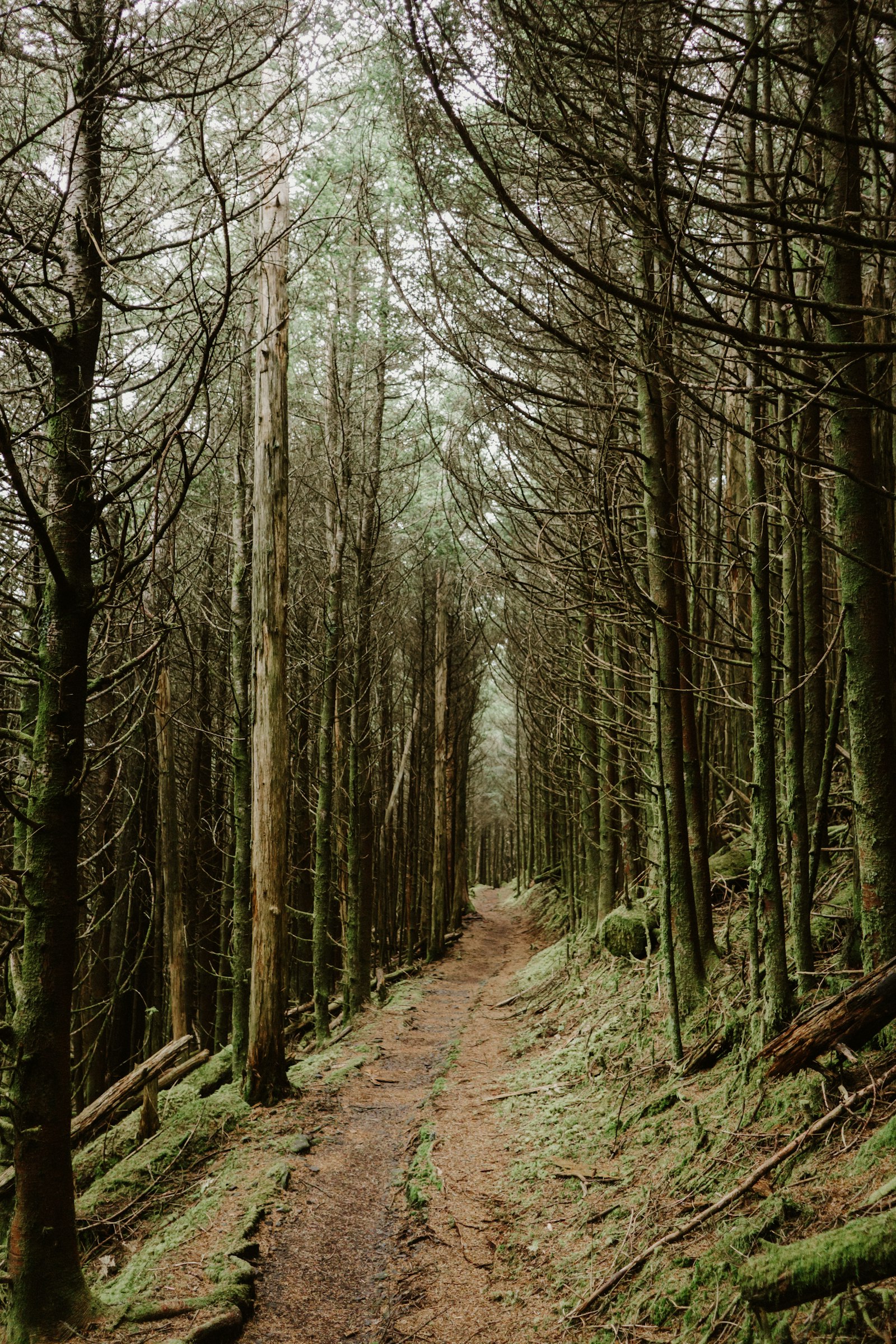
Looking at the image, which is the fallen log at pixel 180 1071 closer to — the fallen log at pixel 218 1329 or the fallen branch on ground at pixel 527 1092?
the fallen branch on ground at pixel 527 1092

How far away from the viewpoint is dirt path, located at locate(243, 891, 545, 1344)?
148 inches

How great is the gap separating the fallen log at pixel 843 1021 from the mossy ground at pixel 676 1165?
111 mm

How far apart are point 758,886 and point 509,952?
46.8 ft

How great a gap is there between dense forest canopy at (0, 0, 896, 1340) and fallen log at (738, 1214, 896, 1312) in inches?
47.7

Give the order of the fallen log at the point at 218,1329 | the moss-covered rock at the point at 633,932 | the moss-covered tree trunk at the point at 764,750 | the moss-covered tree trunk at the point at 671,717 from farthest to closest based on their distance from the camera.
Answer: the moss-covered rock at the point at 633,932 → the moss-covered tree trunk at the point at 671,717 → the moss-covered tree trunk at the point at 764,750 → the fallen log at the point at 218,1329

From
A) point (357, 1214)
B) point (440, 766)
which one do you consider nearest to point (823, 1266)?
point (357, 1214)

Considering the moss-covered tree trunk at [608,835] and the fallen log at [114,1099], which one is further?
the moss-covered tree trunk at [608,835]

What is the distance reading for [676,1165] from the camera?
12.5 feet

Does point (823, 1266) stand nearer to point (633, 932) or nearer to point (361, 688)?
point (633, 932)

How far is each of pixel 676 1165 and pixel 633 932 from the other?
378 cm

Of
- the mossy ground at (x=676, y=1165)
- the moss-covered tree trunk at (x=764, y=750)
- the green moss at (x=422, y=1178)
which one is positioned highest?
the moss-covered tree trunk at (x=764, y=750)

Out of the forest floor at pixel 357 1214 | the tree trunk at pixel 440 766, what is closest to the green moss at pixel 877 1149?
the forest floor at pixel 357 1214

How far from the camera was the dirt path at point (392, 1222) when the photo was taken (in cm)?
375

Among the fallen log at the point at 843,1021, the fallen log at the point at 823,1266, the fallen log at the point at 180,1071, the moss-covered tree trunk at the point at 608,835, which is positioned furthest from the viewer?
the moss-covered tree trunk at the point at 608,835
